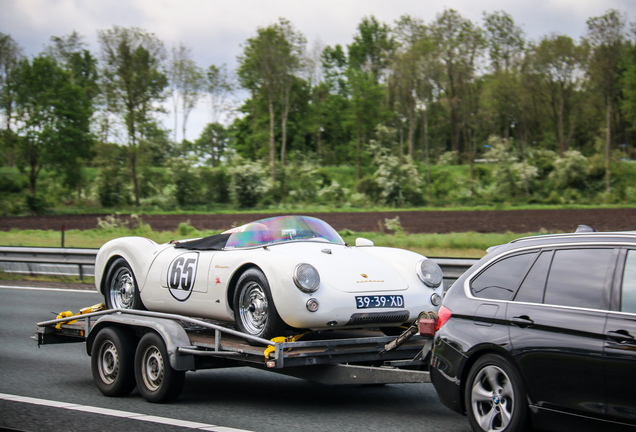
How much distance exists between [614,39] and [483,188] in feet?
42.0

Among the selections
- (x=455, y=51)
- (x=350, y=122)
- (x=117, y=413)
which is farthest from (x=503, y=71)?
(x=117, y=413)

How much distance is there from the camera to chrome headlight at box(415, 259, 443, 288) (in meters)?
6.68

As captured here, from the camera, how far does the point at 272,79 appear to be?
190ft

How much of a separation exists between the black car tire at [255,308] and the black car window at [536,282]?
7.14ft

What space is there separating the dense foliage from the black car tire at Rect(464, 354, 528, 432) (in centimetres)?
4176

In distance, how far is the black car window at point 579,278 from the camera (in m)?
4.31

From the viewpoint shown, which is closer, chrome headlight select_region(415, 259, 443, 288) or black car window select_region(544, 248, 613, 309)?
black car window select_region(544, 248, 613, 309)

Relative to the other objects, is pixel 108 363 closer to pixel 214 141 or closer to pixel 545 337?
pixel 545 337

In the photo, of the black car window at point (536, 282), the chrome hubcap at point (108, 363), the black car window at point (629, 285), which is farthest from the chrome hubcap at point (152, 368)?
the black car window at point (629, 285)

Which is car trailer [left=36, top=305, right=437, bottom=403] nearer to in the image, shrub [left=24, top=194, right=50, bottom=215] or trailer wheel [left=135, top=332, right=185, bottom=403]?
trailer wheel [left=135, top=332, right=185, bottom=403]

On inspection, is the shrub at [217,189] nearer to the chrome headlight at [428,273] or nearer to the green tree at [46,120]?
the green tree at [46,120]

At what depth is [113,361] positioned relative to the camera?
700cm

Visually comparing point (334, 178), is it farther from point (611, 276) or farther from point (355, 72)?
point (611, 276)

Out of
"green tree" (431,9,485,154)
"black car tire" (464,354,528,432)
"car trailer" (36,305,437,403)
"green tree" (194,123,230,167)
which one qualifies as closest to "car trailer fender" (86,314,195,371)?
"car trailer" (36,305,437,403)
